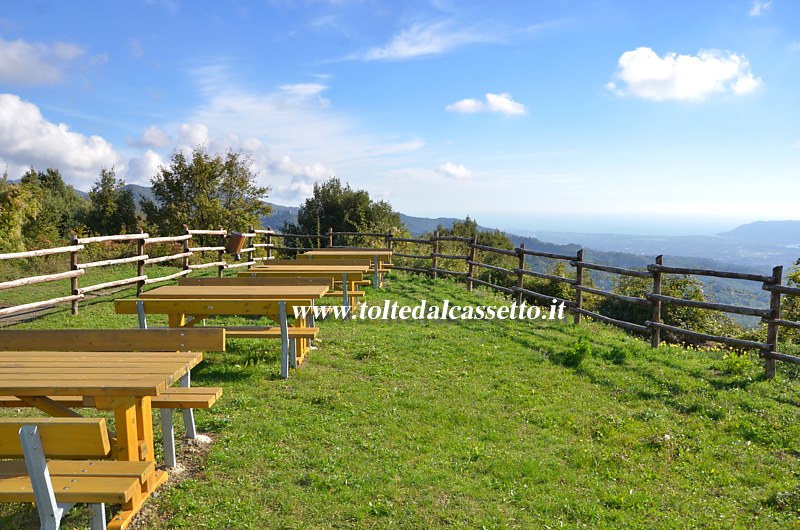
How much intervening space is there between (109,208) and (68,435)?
38.7 m

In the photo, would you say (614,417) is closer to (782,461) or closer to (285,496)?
(782,461)

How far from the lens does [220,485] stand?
11.9 feet

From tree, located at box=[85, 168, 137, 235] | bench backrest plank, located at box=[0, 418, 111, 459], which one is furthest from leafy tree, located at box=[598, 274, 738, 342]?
tree, located at box=[85, 168, 137, 235]

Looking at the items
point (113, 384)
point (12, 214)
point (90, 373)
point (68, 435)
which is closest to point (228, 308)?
point (90, 373)

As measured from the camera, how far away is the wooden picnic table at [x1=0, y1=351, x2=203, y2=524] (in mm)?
2883

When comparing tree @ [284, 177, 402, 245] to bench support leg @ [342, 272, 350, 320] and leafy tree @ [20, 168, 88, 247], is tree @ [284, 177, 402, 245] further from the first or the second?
bench support leg @ [342, 272, 350, 320]

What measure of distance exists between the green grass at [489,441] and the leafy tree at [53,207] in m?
22.9

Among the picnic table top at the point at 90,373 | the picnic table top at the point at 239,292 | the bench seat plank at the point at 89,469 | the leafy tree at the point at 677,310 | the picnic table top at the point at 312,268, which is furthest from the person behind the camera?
the leafy tree at the point at 677,310

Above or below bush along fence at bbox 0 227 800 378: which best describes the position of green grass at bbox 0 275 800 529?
below

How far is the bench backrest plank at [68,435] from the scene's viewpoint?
2293 mm

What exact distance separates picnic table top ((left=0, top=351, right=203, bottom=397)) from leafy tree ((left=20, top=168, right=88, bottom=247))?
77.7 feet

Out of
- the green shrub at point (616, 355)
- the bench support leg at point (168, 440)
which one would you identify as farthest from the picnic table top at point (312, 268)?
the bench support leg at point (168, 440)

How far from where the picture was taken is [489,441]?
179 inches

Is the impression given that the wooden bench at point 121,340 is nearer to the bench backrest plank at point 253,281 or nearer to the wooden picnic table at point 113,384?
the wooden picnic table at point 113,384
